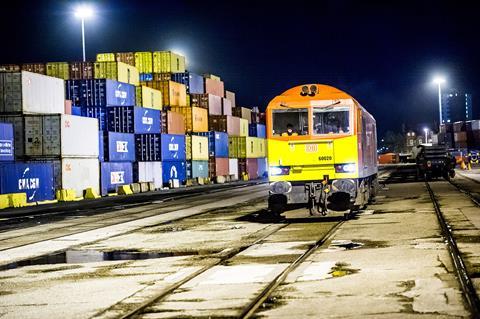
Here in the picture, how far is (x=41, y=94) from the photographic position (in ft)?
143

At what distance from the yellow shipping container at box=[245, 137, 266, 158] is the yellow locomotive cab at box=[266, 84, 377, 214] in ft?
181

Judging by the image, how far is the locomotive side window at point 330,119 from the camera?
2052cm

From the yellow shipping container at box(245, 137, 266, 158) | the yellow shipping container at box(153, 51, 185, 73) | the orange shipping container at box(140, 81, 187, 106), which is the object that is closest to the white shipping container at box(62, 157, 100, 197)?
the orange shipping container at box(140, 81, 187, 106)

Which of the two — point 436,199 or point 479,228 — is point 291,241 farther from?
point 436,199

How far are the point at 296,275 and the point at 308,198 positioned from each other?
30.5 feet

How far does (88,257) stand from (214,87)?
2556 inches

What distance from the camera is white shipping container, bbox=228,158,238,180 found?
243 feet

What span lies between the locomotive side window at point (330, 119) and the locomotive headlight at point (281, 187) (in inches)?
66.6

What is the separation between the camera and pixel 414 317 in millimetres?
7855

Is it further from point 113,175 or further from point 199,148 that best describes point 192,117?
point 113,175

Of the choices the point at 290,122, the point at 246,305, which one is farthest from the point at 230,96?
the point at 246,305

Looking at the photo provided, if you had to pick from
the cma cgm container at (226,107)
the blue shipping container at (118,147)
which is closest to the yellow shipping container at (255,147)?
the cma cgm container at (226,107)

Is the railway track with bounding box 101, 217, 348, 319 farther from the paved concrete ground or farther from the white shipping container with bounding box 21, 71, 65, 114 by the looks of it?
the white shipping container with bounding box 21, 71, 65, 114

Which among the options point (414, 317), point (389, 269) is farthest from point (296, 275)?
point (414, 317)
